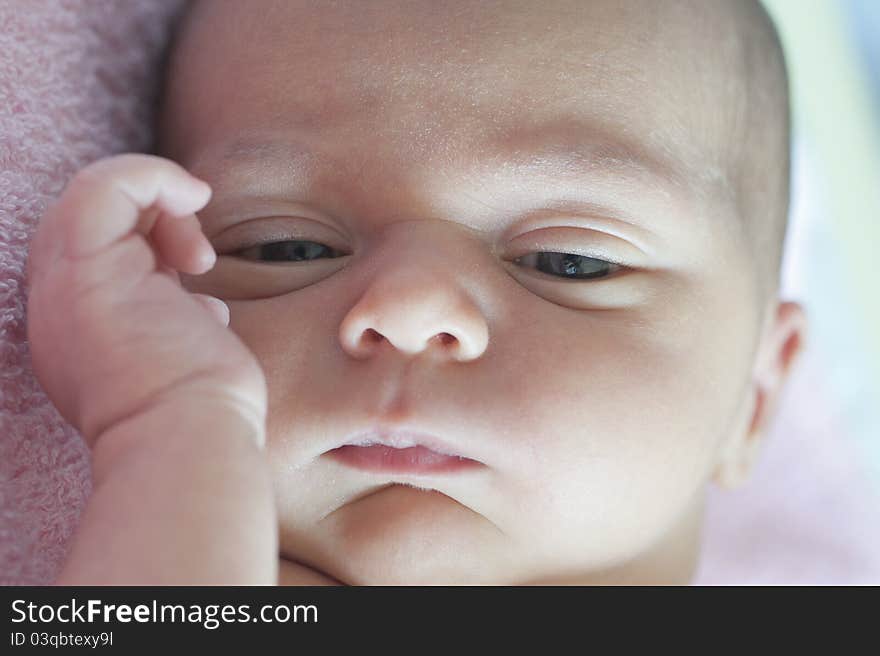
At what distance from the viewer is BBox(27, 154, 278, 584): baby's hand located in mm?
713

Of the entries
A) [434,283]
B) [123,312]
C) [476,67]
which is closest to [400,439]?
[434,283]

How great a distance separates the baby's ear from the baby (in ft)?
0.40

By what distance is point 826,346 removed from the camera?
5.97 ft

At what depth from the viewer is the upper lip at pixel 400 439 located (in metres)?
0.90

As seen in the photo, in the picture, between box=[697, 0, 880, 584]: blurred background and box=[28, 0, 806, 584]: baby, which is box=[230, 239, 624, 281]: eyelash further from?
box=[697, 0, 880, 584]: blurred background

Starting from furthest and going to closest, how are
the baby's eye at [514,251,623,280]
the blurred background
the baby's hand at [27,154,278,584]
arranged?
the blurred background, the baby's eye at [514,251,623,280], the baby's hand at [27,154,278,584]

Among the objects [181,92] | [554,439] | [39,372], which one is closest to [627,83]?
[554,439]

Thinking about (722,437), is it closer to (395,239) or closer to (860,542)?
(395,239)

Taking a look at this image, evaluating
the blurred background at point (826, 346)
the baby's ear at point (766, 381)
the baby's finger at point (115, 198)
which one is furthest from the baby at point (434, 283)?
the blurred background at point (826, 346)

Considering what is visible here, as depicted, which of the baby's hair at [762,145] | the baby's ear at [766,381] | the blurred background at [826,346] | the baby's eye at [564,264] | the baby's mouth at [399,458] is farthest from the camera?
the blurred background at [826,346]

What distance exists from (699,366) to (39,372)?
1.89ft

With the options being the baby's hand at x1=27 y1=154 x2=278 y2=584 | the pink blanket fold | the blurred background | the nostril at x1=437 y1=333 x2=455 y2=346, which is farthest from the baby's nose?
the blurred background

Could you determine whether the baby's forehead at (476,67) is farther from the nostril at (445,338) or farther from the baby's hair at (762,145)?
the nostril at (445,338)

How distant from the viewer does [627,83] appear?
3.47 feet
